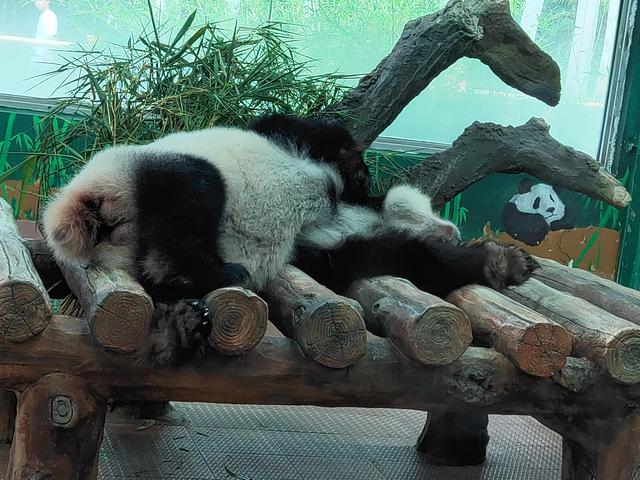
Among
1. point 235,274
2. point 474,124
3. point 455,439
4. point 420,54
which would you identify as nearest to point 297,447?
point 455,439

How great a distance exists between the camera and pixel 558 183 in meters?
2.86

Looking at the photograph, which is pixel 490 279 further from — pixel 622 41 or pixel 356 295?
pixel 622 41

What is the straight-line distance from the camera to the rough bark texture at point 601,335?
1604 millimetres

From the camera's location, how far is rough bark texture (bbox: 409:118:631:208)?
276cm

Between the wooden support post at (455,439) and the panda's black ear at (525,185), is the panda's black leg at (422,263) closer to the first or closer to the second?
the wooden support post at (455,439)

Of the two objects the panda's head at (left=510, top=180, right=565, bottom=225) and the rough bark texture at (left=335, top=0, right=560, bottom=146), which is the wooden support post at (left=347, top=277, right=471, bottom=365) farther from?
the panda's head at (left=510, top=180, right=565, bottom=225)

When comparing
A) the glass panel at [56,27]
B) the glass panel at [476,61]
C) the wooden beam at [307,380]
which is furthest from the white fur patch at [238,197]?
the glass panel at [476,61]

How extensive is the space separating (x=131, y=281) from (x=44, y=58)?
Answer: 99.2 inches

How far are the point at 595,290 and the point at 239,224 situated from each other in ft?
3.15

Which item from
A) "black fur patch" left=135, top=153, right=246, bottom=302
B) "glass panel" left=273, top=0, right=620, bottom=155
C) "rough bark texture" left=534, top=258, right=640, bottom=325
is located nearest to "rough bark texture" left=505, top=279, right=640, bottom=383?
"rough bark texture" left=534, top=258, right=640, bottom=325

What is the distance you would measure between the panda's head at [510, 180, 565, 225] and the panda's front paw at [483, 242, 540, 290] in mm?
2018

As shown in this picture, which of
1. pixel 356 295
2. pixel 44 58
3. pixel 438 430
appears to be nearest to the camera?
pixel 356 295

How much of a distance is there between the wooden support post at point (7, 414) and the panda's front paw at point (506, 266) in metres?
1.33

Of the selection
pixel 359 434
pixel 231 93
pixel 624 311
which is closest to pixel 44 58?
pixel 231 93
